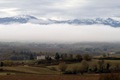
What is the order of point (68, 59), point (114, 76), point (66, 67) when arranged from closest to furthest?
point (114, 76) → point (66, 67) → point (68, 59)

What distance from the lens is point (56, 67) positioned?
149875 millimetres

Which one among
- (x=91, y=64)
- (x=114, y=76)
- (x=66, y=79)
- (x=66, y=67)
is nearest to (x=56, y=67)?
(x=66, y=67)

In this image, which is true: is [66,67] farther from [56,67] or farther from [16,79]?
[16,79]

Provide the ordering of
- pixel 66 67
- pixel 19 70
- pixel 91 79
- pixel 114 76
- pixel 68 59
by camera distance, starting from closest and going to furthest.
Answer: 1. pixel 114 76
2. pixel 91 79
3. pixel 19 70
4. pixel 66 67
5. pixel 68 59

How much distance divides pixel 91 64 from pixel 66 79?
205 feet

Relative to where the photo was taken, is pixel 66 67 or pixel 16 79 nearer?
pixel 16 79

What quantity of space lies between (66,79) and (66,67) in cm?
5534

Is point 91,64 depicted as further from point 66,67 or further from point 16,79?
point 16,79

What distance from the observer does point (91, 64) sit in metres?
152

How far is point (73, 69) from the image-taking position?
139 meters

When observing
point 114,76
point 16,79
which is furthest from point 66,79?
point 114,76

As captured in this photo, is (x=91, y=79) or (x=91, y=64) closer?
(x=91, y=79)

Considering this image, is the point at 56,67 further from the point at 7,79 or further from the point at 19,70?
the point at 7,79

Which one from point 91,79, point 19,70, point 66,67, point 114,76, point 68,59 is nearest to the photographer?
point 114,76
